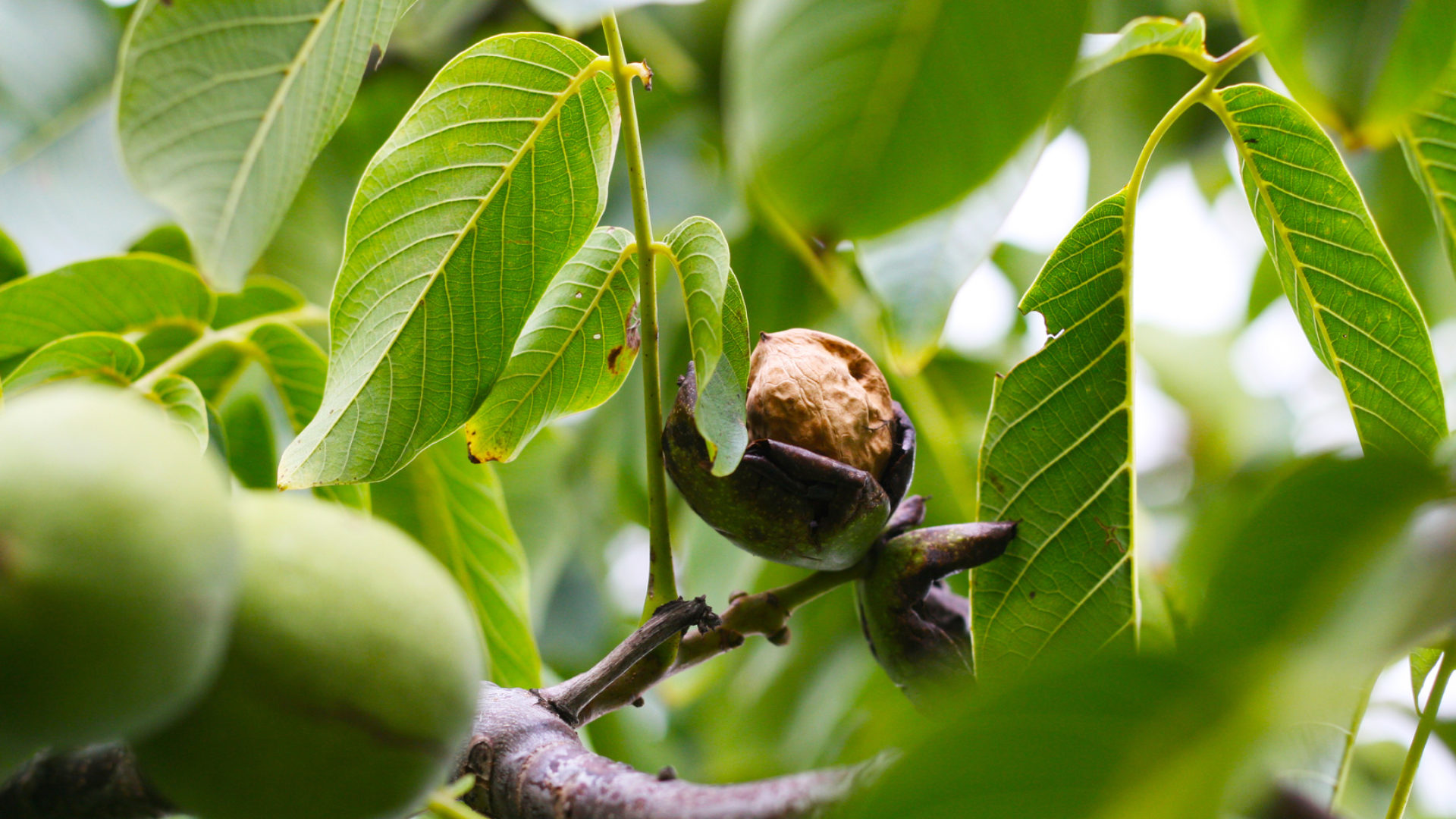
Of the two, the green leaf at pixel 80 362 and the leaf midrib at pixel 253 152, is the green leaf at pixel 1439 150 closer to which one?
the leaf midrib at pixel 253 152

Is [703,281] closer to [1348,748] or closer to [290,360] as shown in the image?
[290,360]

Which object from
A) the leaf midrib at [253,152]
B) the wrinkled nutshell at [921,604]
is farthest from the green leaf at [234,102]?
the wrinkled nutshell at [921,604]

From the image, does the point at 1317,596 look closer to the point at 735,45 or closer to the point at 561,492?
the point at 735,45

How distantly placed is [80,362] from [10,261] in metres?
0.31

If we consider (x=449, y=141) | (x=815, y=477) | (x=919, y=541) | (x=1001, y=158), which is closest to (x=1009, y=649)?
(x=919, y=541)

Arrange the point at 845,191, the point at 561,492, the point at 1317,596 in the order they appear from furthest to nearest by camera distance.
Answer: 1. the point at 561,492
2. the point at 845,191
3. the point at 1317,596

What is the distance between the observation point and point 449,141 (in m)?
0.76

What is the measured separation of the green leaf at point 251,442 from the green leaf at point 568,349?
30 cm

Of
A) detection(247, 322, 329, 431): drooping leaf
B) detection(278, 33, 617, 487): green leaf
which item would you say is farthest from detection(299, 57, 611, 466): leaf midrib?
detection(247, 322, 329, 431): drooping leaf

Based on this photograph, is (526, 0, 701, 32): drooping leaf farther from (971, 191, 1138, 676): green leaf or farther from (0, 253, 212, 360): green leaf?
(0, 253, 212, 360): green leaf

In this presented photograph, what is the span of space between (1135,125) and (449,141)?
147 centimetres

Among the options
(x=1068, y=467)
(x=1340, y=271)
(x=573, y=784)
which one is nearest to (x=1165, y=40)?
(x=1340, y=271)

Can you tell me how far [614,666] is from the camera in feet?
2.20

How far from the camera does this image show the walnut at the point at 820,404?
797 millimetres
